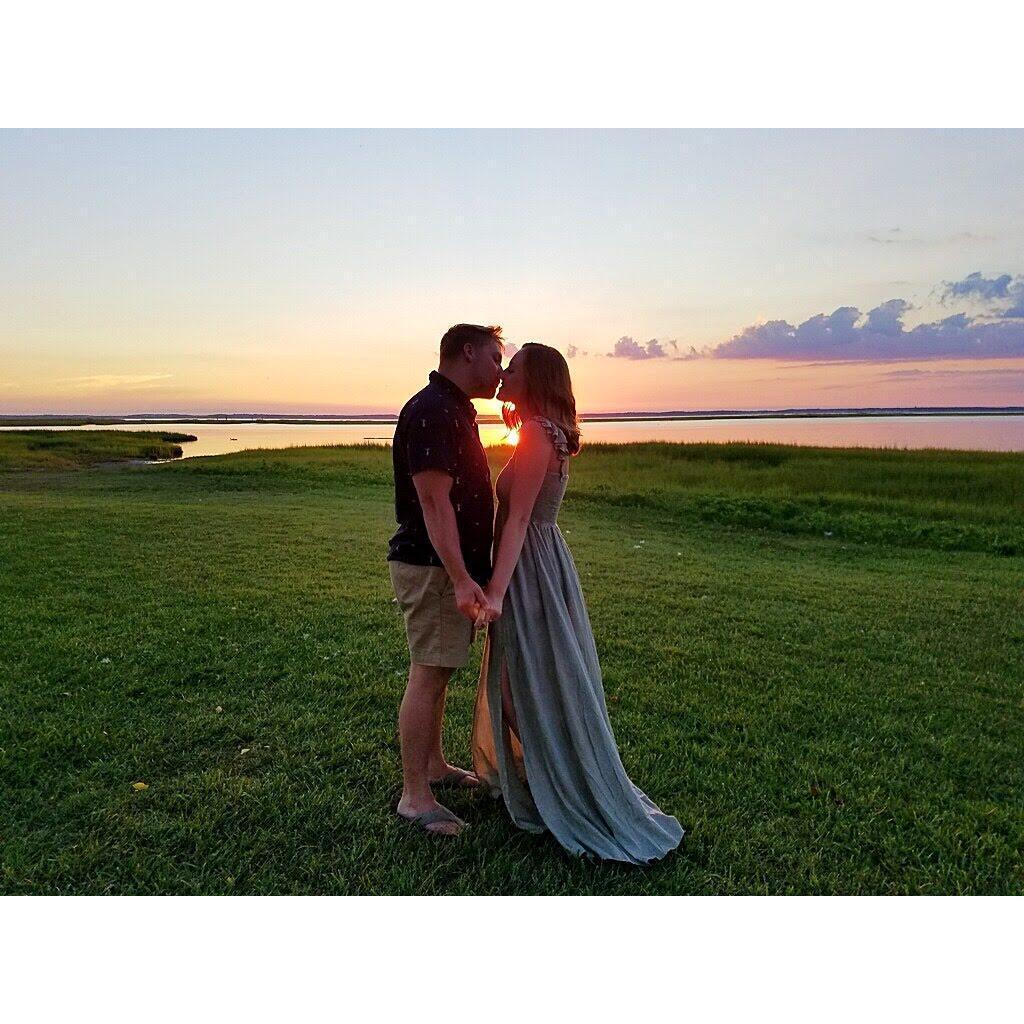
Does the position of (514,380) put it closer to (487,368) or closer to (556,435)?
(487,368)

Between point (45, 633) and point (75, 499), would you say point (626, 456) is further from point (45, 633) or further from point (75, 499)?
point (45, 633)

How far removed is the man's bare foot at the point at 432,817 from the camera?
3305 millimetres

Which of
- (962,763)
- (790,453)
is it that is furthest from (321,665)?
(790,453)

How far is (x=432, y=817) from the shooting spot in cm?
336

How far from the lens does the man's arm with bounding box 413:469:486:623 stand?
10.1 feet

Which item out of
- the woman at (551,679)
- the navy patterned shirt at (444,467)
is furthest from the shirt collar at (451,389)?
the woman at (551,679)

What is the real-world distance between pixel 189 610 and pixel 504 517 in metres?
4.69

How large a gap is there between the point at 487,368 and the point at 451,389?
18 centimetres

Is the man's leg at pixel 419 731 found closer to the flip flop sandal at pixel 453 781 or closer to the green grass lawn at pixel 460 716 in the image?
the green grass lawn at pixel 460 716

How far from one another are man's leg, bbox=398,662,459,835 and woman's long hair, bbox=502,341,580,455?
1.18m

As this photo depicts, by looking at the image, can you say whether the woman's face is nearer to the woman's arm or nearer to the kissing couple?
the kissing couple

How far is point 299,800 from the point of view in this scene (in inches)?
142

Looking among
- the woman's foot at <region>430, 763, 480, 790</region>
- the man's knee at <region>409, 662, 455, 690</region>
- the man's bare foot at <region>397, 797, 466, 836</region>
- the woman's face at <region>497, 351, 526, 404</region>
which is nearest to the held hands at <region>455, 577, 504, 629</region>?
the man's knee at <region>409, 662, 455, 690</region>

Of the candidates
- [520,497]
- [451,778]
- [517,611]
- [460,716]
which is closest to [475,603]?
[517,611]
